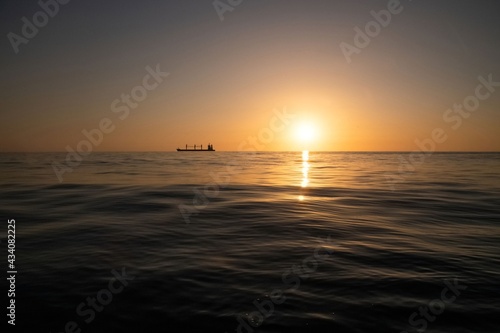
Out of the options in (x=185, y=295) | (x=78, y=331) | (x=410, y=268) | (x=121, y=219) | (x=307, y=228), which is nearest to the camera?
(x=78, y=331)

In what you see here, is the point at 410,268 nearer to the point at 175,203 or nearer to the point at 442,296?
the point at 442,296

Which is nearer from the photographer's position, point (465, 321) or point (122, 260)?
point (465, 321)

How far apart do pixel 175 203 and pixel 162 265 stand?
306 inches

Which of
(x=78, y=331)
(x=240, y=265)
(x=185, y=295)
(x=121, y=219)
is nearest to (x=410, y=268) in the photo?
(x=240, y=265)

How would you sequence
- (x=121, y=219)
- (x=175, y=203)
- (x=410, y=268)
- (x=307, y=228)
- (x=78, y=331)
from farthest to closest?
(x=175, y=203) < (x=121, y=219) < (x=307, y=228) < (x=410, y=268) < (x=78, y=331)

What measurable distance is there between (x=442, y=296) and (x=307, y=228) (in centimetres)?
455

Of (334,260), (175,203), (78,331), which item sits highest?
(175,203)

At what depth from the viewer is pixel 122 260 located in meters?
6.11

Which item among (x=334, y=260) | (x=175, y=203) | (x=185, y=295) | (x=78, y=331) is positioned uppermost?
(x=175, y=203)

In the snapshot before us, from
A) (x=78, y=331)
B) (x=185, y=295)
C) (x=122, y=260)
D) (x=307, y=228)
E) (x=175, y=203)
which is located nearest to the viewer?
(x=78, y=331)

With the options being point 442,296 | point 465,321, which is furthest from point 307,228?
Result: point 465,321

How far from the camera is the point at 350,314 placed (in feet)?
13.3

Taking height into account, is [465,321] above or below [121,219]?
below

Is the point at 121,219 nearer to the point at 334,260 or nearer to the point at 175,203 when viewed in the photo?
the point at 175,203
